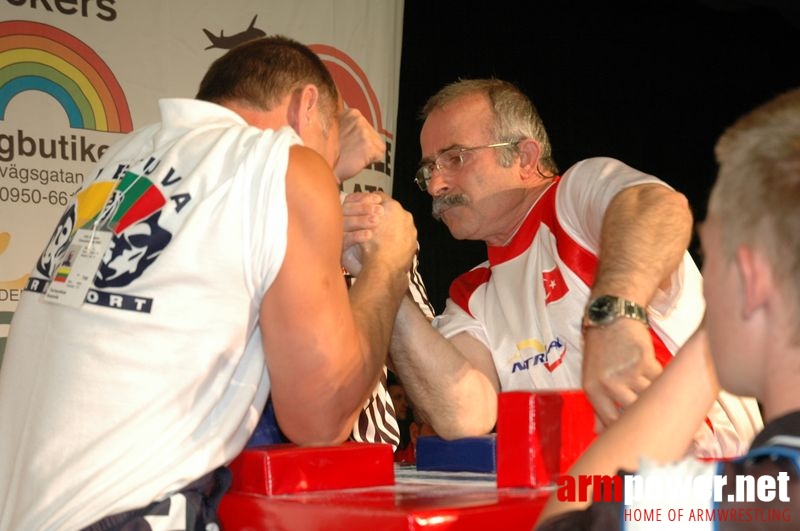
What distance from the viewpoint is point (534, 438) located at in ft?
4.64

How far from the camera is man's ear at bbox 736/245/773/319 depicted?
36.1 inches

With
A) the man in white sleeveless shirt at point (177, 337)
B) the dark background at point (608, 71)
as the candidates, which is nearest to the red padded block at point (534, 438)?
the man in white sleeveless shirt at point (177, 337)

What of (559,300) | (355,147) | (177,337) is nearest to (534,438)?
(177,337)

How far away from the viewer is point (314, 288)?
4.87ft

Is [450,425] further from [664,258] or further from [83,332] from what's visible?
[83,332]

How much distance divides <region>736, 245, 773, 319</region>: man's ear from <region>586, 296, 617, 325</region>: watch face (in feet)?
2.03

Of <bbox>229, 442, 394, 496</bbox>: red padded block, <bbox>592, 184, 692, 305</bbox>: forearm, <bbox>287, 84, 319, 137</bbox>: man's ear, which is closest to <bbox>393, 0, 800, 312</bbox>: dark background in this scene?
<bbox>592, 184, 692, 305</bbox>: forearm

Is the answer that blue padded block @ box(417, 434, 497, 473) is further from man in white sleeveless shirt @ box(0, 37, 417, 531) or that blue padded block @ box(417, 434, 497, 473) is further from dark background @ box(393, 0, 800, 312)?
dark background @ box(393, 0, 800, 312)

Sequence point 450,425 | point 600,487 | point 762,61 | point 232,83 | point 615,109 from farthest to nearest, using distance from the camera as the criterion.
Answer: point 762,61 < point 615,109 < point 450,425 < point 232,83 < point 600,487

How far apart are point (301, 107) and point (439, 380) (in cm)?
78

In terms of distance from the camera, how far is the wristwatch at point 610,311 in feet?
5.12

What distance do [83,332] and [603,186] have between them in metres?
1.26

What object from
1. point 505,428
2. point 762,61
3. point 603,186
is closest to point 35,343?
point 505,428

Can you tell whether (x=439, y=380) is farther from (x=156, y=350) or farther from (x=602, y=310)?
(x=156, y=350)
